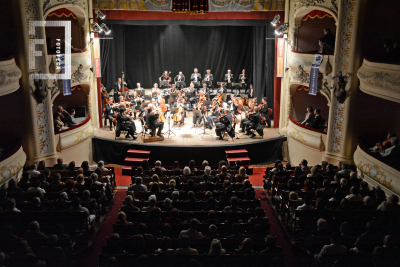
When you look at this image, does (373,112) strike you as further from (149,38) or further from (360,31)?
(149,38)

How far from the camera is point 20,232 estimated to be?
8344 millimetres

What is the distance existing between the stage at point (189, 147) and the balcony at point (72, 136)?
55 cm

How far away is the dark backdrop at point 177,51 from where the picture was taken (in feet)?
72.6

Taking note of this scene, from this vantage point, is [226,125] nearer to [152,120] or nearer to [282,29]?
[152,120]

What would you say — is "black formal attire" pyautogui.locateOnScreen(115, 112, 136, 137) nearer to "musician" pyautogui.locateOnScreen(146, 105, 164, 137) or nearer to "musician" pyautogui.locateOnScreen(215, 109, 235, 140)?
"musician" pyautogui.locateOnScreen(146, 105, 164, 137)

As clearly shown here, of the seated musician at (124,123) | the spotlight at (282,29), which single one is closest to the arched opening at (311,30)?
the spotlight at (282,29)

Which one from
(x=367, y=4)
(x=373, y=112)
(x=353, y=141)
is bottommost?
(x=353, y=141)

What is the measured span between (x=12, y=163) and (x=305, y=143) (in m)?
9.80

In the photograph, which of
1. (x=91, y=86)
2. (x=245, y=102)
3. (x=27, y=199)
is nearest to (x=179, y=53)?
(x=245, y=102)

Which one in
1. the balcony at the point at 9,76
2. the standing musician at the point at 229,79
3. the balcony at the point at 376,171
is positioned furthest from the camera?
the standing musician at the point at 229,79

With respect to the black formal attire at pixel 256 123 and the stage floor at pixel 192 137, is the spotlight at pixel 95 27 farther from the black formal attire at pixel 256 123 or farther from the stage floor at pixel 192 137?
the black formal attire at pixel 256 123

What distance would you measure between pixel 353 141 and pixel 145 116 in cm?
759

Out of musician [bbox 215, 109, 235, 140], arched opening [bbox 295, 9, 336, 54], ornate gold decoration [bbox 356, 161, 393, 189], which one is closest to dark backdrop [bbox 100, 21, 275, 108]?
arched opening [bbox 295, 9, 336, 54]

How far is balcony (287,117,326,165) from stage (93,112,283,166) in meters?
0.53
